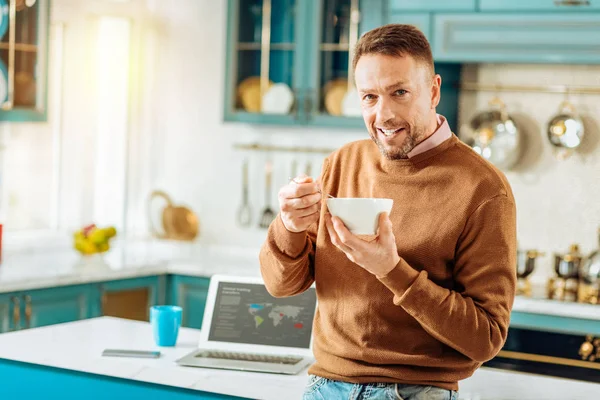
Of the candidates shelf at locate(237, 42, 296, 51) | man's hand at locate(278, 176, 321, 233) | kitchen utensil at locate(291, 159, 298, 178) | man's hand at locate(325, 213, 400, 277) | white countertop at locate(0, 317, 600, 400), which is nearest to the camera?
man's hand at locate(325, 213, 400, 277)

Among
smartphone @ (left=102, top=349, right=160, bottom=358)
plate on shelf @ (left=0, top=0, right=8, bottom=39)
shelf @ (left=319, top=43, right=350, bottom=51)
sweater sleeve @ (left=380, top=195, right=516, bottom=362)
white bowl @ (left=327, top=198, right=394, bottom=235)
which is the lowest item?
smartphone @ (left=102, top=349, right=160, bottom=358)

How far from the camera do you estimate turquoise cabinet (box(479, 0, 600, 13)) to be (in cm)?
366

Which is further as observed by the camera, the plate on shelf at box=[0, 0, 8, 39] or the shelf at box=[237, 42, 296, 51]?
the shelf at box=[237, 42, 296, 51]

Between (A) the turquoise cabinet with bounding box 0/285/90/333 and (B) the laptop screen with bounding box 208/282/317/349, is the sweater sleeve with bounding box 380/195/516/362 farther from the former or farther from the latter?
(A) the turquoise cabinet with bounding box 0/285/90/333

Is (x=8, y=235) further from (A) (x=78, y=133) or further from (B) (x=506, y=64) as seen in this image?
(B) (x=506, y=64)

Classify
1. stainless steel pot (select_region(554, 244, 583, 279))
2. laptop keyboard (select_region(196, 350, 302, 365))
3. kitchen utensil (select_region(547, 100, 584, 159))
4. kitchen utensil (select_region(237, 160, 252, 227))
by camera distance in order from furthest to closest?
kitchen utensil (select_region(237, 160, 252, 227))
kitchen utensil (select_region(547, 100, 584, 159))
stainless steel pot (select_region(554, 244, 583, 279))
laptop keyboard (select_region(196, 350, 302, 365))

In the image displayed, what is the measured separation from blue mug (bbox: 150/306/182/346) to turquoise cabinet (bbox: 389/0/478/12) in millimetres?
1987

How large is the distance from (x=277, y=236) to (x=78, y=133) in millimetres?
3168

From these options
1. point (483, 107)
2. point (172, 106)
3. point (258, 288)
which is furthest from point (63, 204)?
point (258, 288)

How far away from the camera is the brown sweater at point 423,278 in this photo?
1648 millimetres

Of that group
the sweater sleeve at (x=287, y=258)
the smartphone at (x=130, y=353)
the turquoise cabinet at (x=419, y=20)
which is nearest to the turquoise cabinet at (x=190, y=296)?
the turquoise cabinet at (x=419, y=20)

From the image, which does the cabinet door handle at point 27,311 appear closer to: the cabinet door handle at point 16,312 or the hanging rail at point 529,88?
the cabinet door handle at point 16,312

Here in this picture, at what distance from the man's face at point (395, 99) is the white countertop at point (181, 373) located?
63 centimetres

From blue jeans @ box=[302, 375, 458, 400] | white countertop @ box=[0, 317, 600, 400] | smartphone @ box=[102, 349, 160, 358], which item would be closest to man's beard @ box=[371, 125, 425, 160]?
blue jeans @ box=[302, 375, 458, 400]
